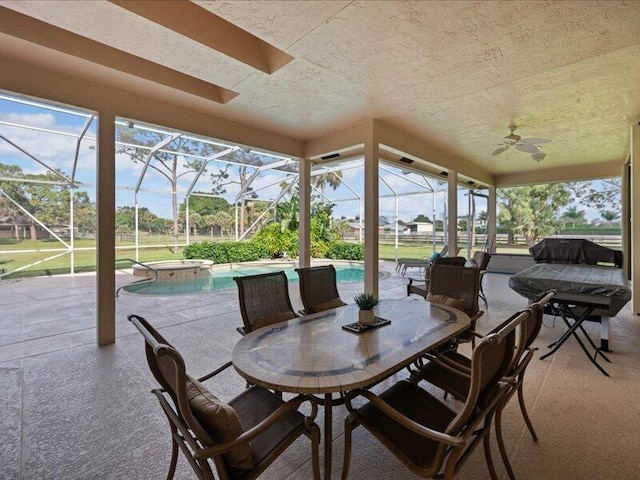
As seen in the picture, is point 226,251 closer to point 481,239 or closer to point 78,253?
point 78,253

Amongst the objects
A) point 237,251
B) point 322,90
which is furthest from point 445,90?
point 237,251

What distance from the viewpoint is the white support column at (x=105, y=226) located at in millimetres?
3512

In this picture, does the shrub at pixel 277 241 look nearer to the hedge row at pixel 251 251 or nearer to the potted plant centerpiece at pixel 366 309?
the hedge row at pixel 251 251

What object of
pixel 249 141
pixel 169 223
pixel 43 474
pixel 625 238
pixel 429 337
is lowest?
pixel 43 474

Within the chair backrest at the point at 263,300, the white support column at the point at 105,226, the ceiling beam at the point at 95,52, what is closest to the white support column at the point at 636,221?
the chair backrest at the point at 263,300

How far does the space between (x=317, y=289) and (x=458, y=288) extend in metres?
1.39

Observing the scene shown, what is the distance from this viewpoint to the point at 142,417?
2209 mm

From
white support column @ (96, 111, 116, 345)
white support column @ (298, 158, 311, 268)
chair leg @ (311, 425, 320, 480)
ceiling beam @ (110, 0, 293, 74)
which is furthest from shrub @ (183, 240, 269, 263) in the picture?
chair leg @ (311, 425, 320, 480)

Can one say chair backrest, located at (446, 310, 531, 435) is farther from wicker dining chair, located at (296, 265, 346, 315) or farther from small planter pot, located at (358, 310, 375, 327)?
wicker dining chair, located at (296, 265, 346, 315)

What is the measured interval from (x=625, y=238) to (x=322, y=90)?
7.77 m

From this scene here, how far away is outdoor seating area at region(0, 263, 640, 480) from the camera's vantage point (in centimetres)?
172

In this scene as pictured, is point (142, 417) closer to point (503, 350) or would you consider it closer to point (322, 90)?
point (503, 350)

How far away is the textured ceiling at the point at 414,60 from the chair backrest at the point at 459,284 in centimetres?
208

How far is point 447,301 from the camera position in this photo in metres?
2.96
